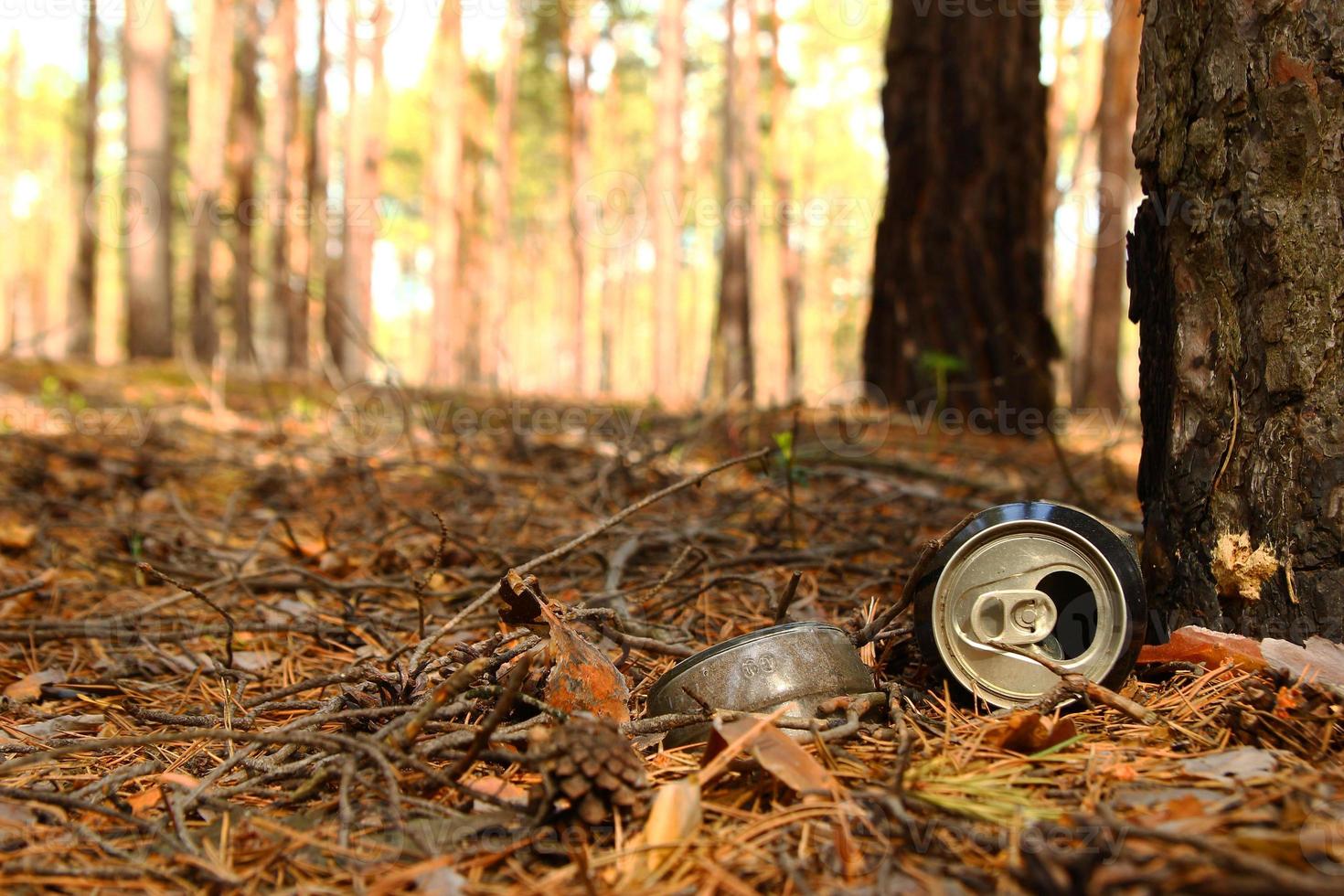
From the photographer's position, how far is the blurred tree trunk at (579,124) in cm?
1886

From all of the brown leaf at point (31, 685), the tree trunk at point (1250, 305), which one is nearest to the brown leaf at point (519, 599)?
the brown leaf at point (31, 685)

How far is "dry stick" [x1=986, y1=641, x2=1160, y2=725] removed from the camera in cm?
129

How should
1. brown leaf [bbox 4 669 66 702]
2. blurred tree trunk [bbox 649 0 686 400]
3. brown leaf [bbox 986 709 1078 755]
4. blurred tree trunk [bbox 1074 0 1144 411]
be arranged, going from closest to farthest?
brown leaf [bbox 986 709 1078 755]
brown leaf [bbox 4 669 66 702]
blurred tree trunk [bbox 1074 0 1144 411]
blurred tree trunk [bbox 649 0 686 400]

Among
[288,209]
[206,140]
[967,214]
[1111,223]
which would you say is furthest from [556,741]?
[288,209]

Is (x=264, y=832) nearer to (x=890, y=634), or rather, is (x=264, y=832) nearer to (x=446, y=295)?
(x=890, y=634)

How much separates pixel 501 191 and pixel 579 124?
2.17 meters

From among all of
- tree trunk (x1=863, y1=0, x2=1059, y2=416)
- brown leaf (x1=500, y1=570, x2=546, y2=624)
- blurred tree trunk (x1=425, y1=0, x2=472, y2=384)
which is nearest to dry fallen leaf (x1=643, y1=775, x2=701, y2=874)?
brown leaf (x1=500, y1=570, x2=546, y2=624)

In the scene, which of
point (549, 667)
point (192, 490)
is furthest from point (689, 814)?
point (192, 490)

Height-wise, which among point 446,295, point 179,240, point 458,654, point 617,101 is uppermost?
point 617,101

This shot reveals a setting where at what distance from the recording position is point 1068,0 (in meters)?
11.2

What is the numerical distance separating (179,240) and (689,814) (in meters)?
30.9

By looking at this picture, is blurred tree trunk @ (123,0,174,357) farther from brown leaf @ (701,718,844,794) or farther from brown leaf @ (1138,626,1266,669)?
brown leaf @ (1138,626,1266,669)

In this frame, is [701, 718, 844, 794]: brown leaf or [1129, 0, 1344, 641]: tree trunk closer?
[701, 718, 844, 794]: brown leaf

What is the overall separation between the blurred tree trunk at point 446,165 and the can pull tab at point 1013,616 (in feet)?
45.2
